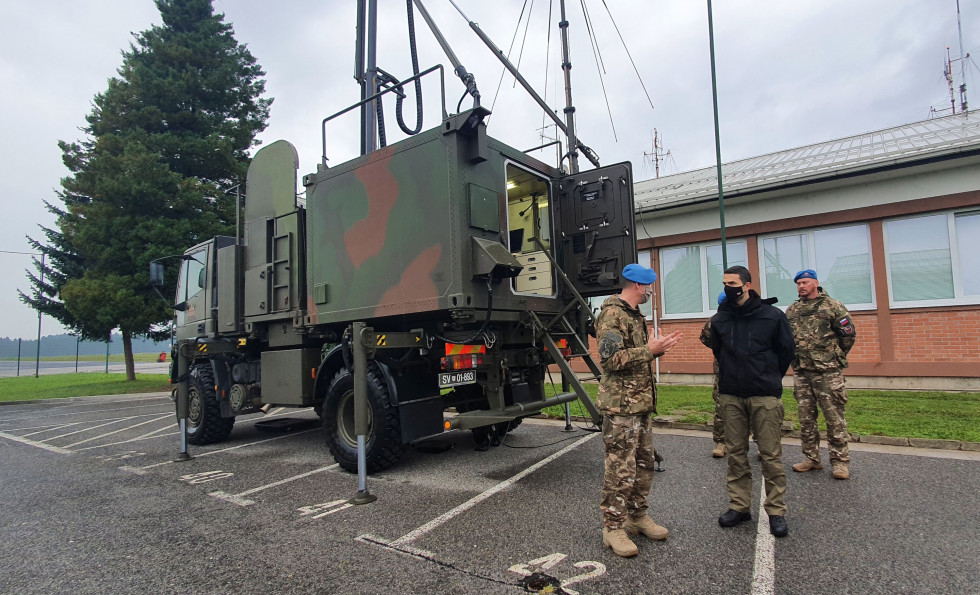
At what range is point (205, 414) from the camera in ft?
22.8

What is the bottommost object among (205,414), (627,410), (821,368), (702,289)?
(205,414)

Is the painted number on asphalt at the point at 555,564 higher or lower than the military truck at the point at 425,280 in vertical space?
lower

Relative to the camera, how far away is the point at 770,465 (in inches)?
133

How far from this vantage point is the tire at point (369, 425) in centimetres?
498

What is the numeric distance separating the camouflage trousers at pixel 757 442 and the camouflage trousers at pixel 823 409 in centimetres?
145

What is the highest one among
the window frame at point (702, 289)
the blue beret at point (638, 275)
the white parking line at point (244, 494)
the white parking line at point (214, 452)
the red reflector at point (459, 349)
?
the window frame at point (702, 289)

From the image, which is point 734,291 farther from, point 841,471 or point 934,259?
point 934,259

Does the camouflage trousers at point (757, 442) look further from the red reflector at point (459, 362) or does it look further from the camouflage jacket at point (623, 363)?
the red reflector at point (459, 362)

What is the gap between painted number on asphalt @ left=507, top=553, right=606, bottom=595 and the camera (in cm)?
276

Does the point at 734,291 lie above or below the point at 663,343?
above

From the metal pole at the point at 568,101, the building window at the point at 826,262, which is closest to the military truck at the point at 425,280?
the metal pole at the point at 568,101

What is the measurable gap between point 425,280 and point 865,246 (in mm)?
8818

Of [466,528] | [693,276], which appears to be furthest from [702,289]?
[466,528]

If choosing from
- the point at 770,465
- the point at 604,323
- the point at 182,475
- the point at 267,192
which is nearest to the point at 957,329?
the point at 770,465
